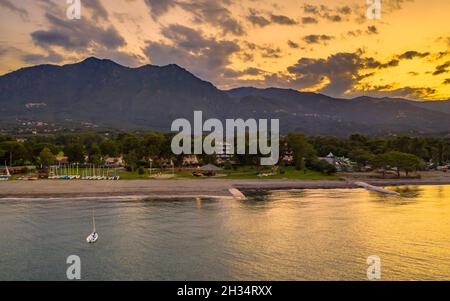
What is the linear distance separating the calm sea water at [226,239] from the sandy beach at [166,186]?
13.4 ft

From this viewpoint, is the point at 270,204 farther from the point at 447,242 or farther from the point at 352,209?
the point at 447,242

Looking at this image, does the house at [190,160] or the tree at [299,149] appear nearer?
the tree at [299,149]

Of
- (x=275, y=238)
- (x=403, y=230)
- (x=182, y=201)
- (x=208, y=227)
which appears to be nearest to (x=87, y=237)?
(x=208, y=227)

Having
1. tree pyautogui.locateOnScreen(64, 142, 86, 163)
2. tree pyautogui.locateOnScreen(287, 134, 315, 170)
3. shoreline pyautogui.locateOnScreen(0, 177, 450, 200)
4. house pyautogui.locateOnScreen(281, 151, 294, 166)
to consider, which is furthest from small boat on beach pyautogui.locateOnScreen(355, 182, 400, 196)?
tree pyautogui.locateOnScreen(64, 142, 86, 163)

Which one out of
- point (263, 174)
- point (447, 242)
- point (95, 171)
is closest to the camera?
point (447, 242)

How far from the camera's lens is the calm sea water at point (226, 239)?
2700 cm

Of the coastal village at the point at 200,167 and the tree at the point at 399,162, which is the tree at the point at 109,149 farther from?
the tree at the point at 399,162

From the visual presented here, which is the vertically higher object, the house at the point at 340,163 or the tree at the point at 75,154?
the tree at the point at 75,154

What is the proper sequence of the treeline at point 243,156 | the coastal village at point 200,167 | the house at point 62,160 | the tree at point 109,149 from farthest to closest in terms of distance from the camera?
the tree at point 109,149 → the house at point 62,160 → the treeline at point 243,156 → the coastal village at point 200,167

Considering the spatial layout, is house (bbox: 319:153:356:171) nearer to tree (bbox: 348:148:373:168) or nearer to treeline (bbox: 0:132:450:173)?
tree (bbox: 348:148:373:168)

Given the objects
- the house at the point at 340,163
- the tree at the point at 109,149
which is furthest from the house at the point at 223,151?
the tree at the point at 109,149

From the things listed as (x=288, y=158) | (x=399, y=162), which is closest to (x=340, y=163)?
(x=288, y=158)

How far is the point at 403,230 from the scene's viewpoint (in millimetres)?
37750

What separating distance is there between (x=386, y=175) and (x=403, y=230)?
48.3m
